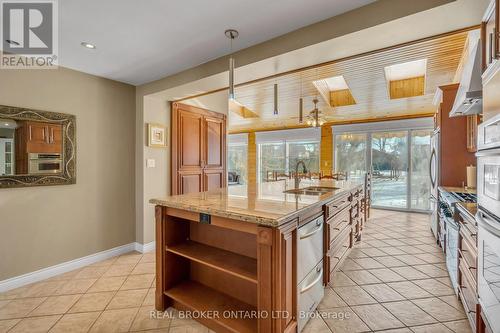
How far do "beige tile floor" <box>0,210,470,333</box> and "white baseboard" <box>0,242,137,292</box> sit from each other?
3.3 inches

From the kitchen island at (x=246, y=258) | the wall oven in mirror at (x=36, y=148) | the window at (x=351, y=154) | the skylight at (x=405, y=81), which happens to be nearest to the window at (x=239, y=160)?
the window at (x=351, y=154)

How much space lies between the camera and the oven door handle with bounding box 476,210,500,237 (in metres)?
1.13

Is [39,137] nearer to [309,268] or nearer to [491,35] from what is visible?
[309,268]

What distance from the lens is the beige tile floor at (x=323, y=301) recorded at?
1.84 metres

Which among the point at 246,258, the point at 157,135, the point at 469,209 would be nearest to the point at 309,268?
the point at 246,258

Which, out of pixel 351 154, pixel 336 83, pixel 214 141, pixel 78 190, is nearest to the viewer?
pixel 78 190

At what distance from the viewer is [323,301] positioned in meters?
2.15

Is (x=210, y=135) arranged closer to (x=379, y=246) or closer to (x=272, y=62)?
(x=272, y=62)

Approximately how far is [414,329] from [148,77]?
3.73m

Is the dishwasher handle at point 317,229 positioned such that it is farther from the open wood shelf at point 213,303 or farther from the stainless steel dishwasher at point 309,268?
the open wood shelf at point 213,303

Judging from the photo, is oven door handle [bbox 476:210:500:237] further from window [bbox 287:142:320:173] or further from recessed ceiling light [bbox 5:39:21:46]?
window [bbox 287:142:320:173]

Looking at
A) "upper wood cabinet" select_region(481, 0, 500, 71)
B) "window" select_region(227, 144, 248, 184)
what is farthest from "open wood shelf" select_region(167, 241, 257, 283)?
"window" select_region(227, 144, 248, 184)

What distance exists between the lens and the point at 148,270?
9.26 ft

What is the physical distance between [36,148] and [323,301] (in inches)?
130
